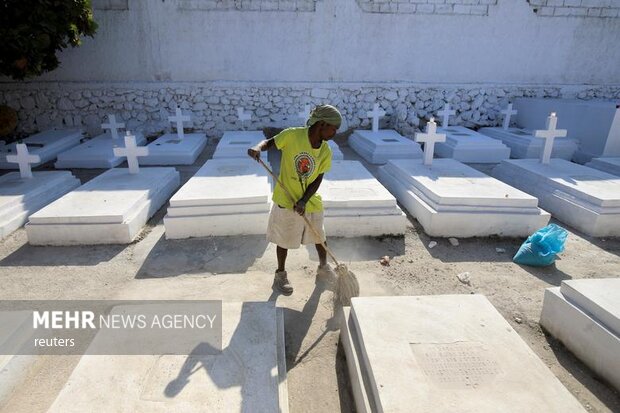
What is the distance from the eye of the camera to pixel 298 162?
120 inches

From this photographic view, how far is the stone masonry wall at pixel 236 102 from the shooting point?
9.45 meters

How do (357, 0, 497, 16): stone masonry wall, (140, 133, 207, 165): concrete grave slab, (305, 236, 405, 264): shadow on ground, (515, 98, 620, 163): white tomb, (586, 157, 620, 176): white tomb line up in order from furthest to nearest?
(357, 0, 497, 16): stone masonry wall < (140, 133, 207, 165): concrete grave slab < (515, 98, 620, 163): white tomb < (586, 157, 620, 176): white tomb < (305, 236, 405, 264): shadow on ground

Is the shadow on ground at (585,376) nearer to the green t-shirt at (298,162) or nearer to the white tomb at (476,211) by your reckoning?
the white tomb at (476,211)

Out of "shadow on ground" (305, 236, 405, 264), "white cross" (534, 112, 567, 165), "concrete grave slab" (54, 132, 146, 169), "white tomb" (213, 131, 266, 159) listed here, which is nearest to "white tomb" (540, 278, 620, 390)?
"shadow on ground" (305, 236, 405, 264)

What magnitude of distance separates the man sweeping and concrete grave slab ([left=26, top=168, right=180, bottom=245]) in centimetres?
208

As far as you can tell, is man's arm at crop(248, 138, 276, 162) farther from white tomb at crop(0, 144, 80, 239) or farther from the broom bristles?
white tomb at crop(0, 144, 80, 239)

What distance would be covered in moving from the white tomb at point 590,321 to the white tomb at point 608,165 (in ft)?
14.2

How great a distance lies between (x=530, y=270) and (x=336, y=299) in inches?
85.3

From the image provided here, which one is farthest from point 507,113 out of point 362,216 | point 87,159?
point 87,159

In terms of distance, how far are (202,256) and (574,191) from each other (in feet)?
15.7

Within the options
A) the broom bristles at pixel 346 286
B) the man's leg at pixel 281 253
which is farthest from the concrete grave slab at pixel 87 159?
the broom bristles at pixel 346 286

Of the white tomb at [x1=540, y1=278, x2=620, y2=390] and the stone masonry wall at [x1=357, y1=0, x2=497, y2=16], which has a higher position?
the stone masonry wall at [x1=357, y1=0, x2=497, y2=16]

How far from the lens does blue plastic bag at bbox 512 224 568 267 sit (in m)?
3.95

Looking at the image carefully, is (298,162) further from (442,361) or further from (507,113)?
(507,113)
